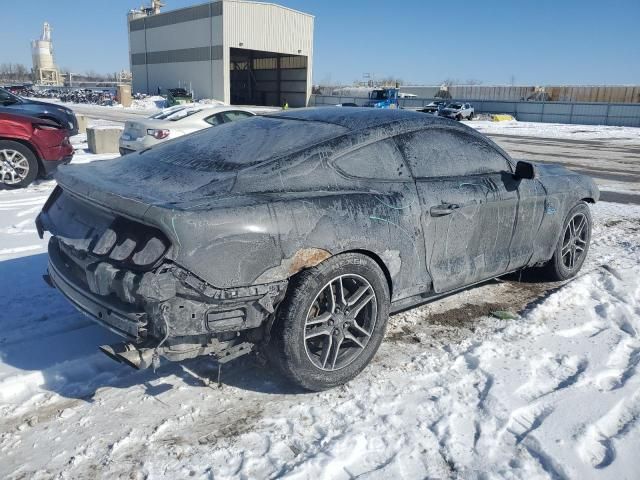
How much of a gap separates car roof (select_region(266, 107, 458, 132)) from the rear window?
9 centimetres

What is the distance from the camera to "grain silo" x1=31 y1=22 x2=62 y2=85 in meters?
90.2

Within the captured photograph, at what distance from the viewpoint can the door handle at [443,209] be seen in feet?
11.7

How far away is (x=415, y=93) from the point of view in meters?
60.9

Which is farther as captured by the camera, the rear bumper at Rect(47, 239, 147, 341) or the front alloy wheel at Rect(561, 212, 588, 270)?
the front alloy wheel at Rect(561, 212, 588, 270)

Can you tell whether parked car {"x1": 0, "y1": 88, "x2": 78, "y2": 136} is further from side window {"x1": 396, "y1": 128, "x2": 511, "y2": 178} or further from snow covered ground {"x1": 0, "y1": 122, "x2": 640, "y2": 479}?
side window {"x1": 396, "y1": 128, "x2": 511, "y2": 178}

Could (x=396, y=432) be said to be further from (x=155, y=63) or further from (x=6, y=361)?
(x=155, y=63)

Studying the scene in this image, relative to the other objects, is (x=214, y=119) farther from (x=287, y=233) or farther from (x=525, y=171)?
(x=287, y=233)

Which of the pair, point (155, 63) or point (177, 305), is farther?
point (155, 63)

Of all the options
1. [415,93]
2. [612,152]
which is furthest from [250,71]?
[612,152]

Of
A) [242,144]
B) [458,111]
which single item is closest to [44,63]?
[458,111]

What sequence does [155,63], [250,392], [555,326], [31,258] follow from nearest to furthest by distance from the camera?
[250,392] → [555,326] → [31,258] → [155,63]

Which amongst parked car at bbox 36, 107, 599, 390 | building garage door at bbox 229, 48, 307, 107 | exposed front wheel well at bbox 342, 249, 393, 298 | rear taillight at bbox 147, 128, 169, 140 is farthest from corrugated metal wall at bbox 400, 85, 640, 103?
exposed front wheel well at bbox 342, 249, 393, 298

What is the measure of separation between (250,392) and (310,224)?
1.07 metres

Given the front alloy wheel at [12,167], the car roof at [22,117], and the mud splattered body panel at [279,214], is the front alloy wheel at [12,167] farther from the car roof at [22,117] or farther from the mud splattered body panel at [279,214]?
the mud splattered body panel at [279,214]
